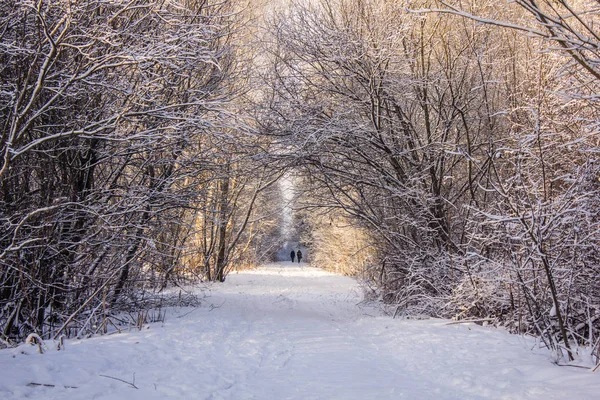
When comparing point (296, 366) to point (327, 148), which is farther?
point (327, 148)

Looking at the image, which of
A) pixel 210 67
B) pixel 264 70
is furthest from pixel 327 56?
pixel 210 67

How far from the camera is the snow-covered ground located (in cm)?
371

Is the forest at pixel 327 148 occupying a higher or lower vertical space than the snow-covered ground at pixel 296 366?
higher

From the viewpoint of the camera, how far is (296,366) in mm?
5152

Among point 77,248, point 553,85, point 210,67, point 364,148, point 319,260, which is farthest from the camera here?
point 319,260

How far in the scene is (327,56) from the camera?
8.84 metres

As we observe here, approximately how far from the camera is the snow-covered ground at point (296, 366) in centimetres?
371

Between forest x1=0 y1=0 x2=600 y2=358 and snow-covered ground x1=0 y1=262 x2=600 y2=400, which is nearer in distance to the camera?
snow-covered ground x1=0 y1=262 x2=600 y2=400

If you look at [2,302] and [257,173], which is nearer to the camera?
[2,302]

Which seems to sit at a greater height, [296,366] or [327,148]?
[327,148]

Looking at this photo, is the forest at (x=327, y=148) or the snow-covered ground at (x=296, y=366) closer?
the snow-covered ground at (x=296, y=366)

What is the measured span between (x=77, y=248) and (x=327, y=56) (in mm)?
5926

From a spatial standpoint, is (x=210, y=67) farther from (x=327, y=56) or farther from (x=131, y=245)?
(x=131, y=245)

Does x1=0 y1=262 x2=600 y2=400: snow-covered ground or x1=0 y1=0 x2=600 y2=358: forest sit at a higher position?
x1=0 y1=0 x2=600 y2=358: forest
